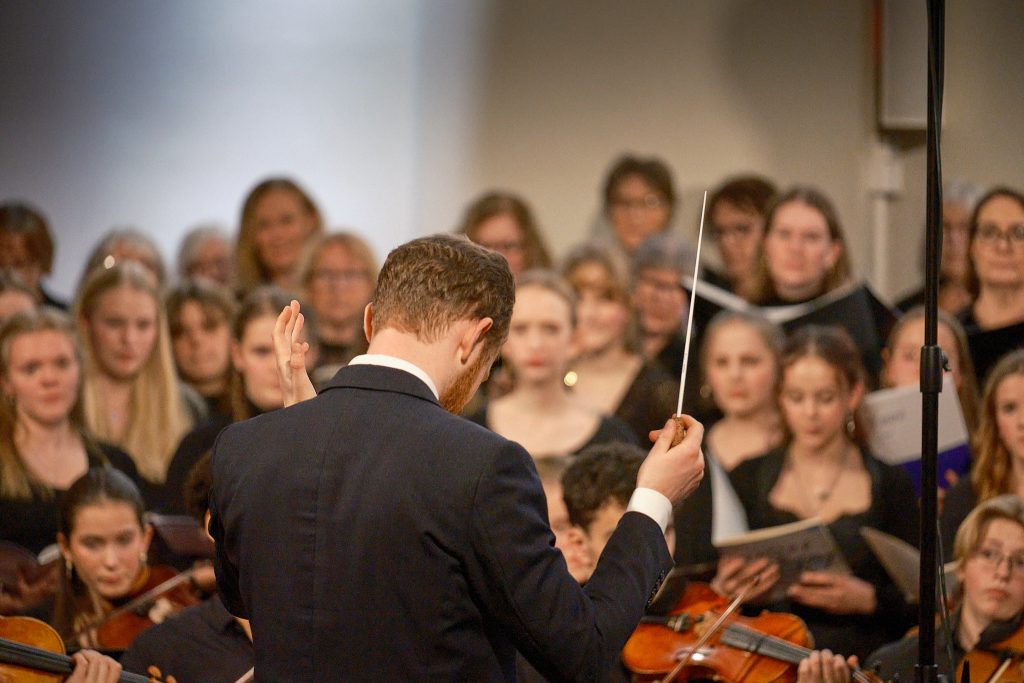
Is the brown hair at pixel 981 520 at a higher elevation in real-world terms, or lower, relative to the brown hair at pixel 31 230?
lower

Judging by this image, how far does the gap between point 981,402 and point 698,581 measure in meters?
1.31

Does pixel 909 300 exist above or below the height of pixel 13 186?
below

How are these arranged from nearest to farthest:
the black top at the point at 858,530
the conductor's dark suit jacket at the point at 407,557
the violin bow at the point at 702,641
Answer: the conductor's dark suit jacket at the point at 407,557 < the violin bow at the point at 702,641 < the black top at the point at 858,530

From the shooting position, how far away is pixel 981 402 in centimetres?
430

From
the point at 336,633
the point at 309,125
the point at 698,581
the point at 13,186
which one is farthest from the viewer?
the point at 309,125

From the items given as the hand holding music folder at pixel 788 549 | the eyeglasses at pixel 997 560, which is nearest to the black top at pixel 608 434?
the hand holding music folder at pixel 788 549

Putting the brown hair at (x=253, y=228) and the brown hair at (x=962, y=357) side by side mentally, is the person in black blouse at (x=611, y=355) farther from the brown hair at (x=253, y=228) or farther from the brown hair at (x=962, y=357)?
the brown hair at (x=253, y=228)

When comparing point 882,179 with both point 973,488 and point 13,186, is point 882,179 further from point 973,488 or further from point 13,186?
point 13,186

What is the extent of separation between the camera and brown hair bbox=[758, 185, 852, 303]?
4.81m

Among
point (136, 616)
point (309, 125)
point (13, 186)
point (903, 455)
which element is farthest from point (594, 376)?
point (13, 186)

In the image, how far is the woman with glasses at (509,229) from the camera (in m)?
5.25

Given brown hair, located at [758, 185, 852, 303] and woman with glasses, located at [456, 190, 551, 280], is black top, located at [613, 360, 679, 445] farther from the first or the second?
woman with glasses, located at [456, 190, 551, 280]

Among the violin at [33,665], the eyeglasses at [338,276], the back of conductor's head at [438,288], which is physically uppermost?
the back of conductor's head at [438,288]

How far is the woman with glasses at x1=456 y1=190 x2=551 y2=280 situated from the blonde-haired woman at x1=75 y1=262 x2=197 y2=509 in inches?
49.6
